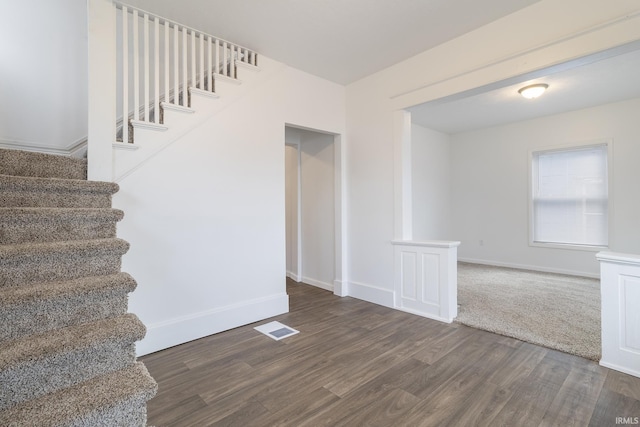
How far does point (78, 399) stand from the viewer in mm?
1159

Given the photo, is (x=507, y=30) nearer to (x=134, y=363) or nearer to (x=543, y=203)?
(x=134, y=363)

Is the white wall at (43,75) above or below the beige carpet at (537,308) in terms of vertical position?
above

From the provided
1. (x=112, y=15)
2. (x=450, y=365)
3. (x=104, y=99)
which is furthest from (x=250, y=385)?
(x=112, y=15)

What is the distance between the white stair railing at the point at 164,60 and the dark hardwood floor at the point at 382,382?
189 cm

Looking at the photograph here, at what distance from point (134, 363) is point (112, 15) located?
2471 mm

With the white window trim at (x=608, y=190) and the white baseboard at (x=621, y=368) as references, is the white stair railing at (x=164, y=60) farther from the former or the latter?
the white window trim at (x=608, y=190)

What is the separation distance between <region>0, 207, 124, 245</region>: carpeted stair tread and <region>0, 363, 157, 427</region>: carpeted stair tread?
930 mm

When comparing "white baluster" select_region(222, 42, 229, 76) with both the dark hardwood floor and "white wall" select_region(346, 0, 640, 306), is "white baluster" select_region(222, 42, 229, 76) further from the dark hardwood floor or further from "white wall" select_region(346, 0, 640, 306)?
the dark hardwood floor

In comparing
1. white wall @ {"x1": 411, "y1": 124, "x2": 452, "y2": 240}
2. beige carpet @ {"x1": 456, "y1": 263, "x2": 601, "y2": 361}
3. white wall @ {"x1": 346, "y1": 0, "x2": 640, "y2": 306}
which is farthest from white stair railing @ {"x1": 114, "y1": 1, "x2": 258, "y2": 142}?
white wall @ {"x1": 411, "y1": 124, "x2": 452, "y2": 240}

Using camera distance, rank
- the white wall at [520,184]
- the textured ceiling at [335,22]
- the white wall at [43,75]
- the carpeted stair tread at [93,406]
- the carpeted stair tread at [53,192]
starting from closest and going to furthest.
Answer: the carpeted stair tread at [93,406]
the carpeted stair tread at [53,192]
the textured ceiling at [335,22]
the white wall at [43,75]
the white wall at [520,184]

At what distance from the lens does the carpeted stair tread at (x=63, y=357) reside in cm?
112

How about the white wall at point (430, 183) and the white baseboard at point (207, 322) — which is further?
the white wall at point (430, 183)

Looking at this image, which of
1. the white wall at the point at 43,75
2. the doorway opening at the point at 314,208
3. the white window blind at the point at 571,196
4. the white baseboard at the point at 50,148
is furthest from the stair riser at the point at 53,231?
the white window blind at the point at 571,196

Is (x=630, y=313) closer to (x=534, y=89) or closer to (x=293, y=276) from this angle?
(x=534, y=89)
